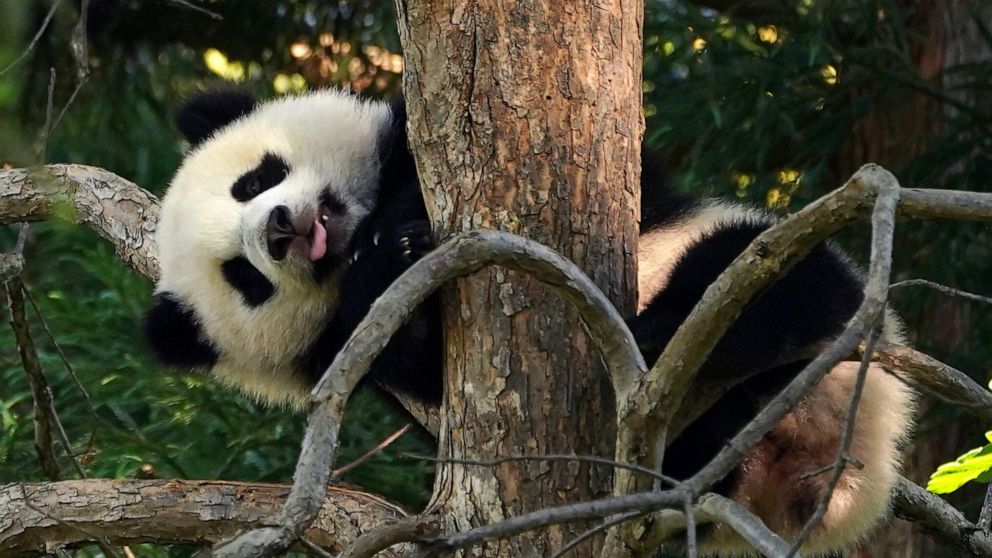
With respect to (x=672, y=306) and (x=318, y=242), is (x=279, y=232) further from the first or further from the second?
(x=672, y=306)

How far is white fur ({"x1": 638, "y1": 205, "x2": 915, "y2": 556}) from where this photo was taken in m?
2.77

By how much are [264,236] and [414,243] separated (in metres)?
0.53

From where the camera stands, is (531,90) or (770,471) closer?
(531,90)

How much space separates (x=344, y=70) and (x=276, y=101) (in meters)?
2.18

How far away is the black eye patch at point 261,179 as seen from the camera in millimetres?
3062

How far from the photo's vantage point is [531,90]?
2338mm

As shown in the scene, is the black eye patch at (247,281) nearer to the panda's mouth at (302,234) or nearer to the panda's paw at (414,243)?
the panda's mouth at (302,234)

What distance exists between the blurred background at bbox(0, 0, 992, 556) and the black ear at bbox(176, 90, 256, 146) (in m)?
0.62

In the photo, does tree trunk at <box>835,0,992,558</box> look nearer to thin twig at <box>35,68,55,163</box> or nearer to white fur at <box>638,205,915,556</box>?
white fur at <box>638,205,915,556</box>

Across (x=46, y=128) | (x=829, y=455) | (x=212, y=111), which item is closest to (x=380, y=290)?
(x=46, y=128)

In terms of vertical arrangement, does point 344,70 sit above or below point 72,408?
above

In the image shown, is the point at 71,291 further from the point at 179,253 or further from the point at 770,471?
the point at 770,471

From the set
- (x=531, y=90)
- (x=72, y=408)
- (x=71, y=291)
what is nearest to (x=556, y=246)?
(x=531, y=90)

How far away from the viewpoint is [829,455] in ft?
9.11
